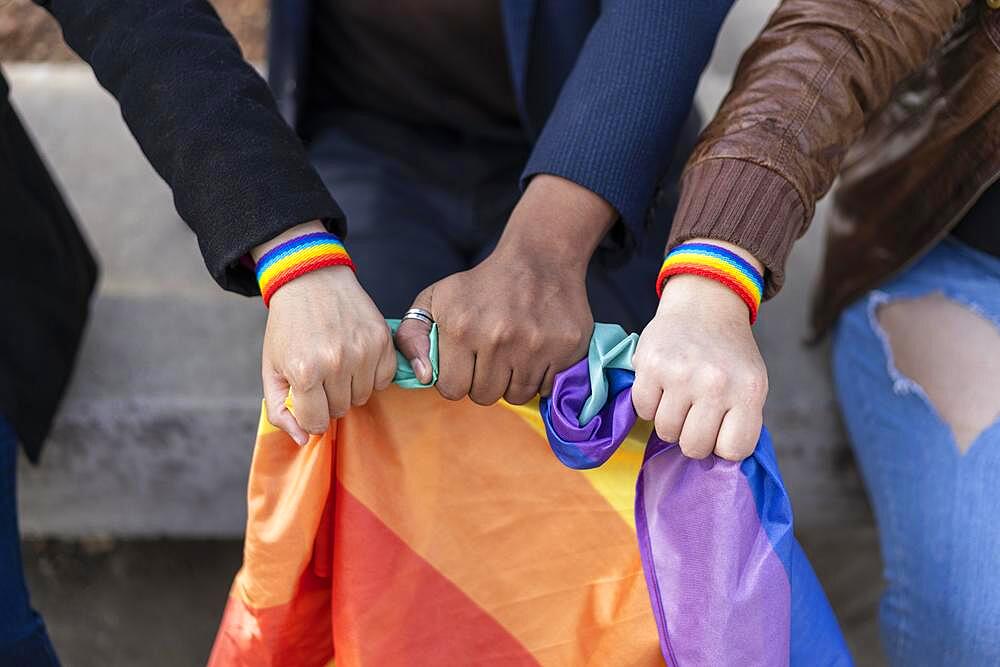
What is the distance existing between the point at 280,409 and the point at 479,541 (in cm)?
23

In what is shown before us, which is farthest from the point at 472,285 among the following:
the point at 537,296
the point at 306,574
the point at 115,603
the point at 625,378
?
the point at 115,603

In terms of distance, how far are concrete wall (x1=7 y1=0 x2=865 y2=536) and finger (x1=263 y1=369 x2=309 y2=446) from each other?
0.52 metres

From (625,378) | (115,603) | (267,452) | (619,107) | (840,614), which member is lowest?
(115,603)

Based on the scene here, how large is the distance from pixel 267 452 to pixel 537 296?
29cm

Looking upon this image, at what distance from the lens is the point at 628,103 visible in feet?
3.12

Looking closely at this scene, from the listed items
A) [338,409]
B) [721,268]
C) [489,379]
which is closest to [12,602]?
[338,409]

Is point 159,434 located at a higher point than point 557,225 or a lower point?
lower

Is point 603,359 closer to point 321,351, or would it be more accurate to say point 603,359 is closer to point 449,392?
point 449,392

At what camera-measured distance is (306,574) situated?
2.98 ft

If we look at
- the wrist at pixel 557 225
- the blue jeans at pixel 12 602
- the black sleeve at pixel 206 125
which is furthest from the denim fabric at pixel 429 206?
the blue jeans at pixel 12 602

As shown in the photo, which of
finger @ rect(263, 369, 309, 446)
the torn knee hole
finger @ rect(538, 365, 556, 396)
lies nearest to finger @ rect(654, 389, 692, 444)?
finger @ rect(538, 365, 556, 396)

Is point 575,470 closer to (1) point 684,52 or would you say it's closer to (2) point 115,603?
(1) point 684,52

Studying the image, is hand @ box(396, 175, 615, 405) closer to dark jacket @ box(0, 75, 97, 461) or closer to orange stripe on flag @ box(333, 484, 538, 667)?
orange stripe on flag @ box(333, 484, 538, 667)

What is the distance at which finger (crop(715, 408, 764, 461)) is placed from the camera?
2.56 ft
